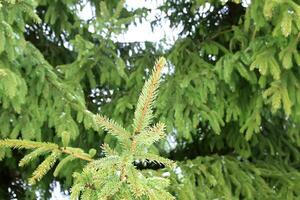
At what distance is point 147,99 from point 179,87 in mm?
2427

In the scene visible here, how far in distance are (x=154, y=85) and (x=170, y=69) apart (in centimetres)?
273

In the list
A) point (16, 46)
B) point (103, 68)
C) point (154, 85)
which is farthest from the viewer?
point (103, 68)

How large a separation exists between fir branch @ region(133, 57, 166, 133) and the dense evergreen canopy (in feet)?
4.48

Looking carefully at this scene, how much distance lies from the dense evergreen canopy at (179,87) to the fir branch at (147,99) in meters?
1.37

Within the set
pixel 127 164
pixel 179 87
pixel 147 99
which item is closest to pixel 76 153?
pixel 127 164

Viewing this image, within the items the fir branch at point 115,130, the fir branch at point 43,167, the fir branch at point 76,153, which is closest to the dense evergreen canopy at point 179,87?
the fir branch at point 76,153

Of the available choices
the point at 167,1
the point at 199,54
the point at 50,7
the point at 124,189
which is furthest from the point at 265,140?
the point at 124,189

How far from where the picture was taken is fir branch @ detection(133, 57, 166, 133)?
1707 mm

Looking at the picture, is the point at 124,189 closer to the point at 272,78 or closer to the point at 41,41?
the point at 272,78

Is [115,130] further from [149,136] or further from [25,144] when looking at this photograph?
[25,144]

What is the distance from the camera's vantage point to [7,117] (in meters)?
3.81

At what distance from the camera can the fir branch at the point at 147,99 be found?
171 cm

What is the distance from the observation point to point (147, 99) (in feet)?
5.72

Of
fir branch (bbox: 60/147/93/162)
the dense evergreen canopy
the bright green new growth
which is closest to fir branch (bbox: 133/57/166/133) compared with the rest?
the bright green new growth
